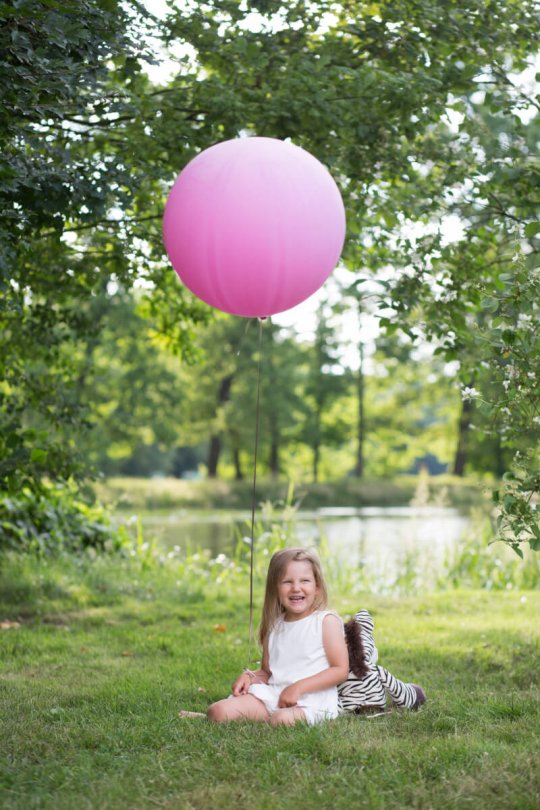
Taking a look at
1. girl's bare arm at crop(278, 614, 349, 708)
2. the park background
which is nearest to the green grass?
the park background

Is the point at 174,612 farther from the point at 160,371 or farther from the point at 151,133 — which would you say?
the point at 160,371

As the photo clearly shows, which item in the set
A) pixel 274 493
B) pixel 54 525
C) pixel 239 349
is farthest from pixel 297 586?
pixel 274 493

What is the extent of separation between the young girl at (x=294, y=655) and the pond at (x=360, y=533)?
5.24m

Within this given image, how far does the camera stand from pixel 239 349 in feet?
17.6

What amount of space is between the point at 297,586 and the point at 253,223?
5.52 feet

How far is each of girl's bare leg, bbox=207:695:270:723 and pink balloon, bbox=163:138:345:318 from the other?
6.04ft

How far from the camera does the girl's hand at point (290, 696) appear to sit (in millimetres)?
4043

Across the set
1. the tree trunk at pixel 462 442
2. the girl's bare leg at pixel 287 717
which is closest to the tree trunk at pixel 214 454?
the tree trunk at pixel 462 442

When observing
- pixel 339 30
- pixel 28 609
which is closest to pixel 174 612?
pixel 28 609

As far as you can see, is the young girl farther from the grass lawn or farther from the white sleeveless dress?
the grass lawn

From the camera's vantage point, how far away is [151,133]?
5852 mm

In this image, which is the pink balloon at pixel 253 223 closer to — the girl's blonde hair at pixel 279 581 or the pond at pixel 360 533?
the girl's blonde hair at pixel 279 581

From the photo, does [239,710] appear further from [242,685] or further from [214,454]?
[214,454]

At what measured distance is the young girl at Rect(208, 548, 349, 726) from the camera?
4090mm
